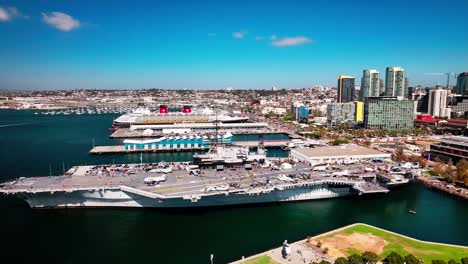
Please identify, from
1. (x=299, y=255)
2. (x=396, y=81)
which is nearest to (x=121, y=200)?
(x=299, y=255)

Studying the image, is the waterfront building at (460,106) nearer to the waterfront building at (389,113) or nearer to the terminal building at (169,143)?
the waterfront building at (389,113)

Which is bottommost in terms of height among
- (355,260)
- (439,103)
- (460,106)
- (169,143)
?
(355,260)

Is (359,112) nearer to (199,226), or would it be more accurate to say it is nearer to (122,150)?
(122,150)

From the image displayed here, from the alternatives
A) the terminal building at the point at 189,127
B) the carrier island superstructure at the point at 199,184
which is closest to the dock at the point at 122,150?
the terminal building at the point at 189,127

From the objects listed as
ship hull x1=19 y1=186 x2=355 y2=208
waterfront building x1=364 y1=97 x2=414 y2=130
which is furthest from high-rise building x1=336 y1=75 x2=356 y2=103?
ship hull x1=19 y1=186 x2=355 y2=208

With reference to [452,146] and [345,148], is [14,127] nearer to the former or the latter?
[345,148]
